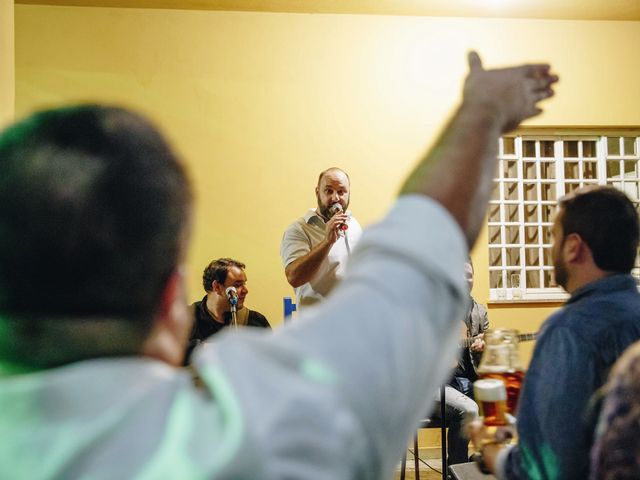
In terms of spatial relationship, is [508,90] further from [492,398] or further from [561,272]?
[561,272]

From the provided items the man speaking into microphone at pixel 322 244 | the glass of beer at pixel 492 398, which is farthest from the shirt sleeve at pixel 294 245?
the glass of beer at pixel 492 398

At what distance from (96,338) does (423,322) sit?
213 millimetres

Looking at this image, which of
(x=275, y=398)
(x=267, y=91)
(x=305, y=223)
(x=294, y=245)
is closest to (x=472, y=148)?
(x=275, y=398)

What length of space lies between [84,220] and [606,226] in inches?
70.2

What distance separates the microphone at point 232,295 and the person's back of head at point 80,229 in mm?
3580

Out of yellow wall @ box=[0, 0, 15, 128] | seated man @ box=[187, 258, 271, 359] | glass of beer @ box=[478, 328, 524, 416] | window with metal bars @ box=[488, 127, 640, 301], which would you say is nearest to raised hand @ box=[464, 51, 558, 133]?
glass of beer @ box=[478, 328, 524, 416]

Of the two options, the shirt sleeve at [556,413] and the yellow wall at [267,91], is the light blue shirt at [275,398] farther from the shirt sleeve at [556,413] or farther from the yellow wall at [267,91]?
the yellow wall at [267,91]

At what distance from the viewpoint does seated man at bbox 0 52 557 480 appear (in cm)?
38

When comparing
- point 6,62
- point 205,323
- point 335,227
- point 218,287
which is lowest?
point 205,323

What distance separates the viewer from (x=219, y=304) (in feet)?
13.6

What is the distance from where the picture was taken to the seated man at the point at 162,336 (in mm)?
379

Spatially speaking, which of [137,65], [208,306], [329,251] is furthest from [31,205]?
[137,65]

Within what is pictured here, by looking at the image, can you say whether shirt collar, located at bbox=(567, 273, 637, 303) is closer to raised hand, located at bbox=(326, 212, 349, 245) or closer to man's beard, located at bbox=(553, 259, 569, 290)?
man's beard, located at bbox=(553, 259, 569, 290)

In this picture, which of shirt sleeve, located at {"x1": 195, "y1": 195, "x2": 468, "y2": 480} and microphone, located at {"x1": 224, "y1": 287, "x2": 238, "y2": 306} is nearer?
shirt sleeve, located at {"x1": 195, "y1": 195, "x2": 468, "y2": 480}
